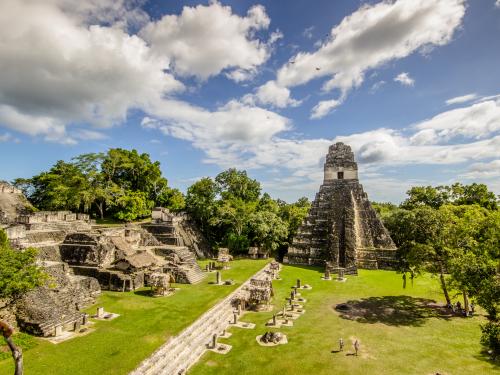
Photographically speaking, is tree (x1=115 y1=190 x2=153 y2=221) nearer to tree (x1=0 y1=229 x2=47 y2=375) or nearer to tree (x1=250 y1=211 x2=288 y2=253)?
tree (x1=250 y1=211 x2=288 y2=253)

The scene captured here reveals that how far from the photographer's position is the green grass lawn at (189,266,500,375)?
472 inches

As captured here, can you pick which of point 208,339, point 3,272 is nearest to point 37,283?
point 3,272

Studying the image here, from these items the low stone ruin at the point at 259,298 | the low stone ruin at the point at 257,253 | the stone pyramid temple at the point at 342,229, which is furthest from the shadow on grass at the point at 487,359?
the low stone ruin at the point at 257,253

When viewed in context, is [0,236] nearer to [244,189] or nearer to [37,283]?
[37,283]

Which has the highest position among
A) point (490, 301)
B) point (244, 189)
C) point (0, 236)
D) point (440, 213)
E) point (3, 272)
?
point (244, 189)

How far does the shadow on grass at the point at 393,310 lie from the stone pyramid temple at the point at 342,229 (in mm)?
7176

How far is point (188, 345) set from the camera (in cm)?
1379

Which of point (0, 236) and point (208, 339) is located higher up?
point (0, 236)

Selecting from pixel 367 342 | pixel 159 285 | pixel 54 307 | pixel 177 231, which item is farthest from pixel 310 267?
pixel 54 307

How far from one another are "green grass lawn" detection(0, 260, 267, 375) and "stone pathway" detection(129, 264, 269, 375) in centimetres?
45

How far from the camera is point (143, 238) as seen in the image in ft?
98.1

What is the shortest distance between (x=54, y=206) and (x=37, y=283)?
96.0 ft

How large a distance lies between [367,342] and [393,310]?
5371 millimetres

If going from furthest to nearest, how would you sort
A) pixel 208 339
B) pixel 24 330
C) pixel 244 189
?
pixel 244 189 < pixel 208 339 < pixel 24 330
